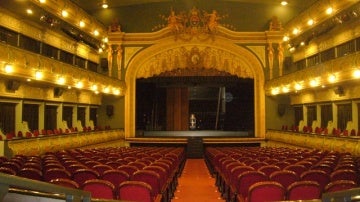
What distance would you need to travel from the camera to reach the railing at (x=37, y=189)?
5.98ft

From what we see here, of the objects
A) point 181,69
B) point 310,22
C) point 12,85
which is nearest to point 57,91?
point 12,85

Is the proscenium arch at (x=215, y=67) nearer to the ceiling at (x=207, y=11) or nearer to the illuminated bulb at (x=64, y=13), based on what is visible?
the ceiling at (x=207, y=11)

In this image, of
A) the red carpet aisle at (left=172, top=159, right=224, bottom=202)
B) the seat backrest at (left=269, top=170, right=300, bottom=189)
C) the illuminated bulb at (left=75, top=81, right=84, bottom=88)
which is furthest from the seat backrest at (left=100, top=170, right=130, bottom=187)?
the illuminated bulb at (left=75, top=81, right=84, bottom=88)

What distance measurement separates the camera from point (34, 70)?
1633cm

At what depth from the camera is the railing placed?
1824 mm

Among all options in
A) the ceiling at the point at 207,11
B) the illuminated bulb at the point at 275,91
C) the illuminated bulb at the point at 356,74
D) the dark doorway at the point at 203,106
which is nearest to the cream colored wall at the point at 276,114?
the illuminated bulb at the point at 275,91

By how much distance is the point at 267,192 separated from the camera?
5617 millimetres

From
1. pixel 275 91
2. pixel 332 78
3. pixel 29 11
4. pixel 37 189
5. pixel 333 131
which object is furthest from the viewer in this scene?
pixel 275 91

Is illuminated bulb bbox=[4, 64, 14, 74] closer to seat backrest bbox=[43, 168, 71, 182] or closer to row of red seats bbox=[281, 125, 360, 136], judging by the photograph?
seat backrest bbox=[43, 168, 71, 182]

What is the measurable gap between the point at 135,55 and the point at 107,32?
7.73 feet

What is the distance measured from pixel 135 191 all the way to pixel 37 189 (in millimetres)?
3860

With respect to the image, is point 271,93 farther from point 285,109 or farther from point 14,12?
point 14,12

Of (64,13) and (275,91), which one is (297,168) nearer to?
(64,13)

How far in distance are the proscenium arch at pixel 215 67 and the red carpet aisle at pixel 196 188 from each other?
35.6 feet
